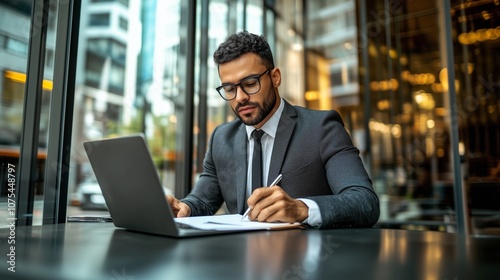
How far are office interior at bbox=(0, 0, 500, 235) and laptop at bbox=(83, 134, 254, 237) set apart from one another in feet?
2.58

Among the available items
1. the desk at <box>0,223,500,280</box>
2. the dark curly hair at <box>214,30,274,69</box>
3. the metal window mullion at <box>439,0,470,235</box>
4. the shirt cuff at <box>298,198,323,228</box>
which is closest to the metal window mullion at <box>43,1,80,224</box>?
the dark curly hair at <box>214,30,274,69</box>

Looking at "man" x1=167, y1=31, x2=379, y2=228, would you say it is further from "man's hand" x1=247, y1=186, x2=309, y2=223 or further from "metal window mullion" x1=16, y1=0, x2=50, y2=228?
"metal window mullion" x1=16, y1=0, x2=50, y2=228

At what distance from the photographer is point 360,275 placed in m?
0.43

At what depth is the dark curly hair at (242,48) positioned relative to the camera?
4.81ft

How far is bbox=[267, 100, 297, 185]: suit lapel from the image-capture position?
142 centimetres

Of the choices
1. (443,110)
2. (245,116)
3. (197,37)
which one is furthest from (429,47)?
(245,116)

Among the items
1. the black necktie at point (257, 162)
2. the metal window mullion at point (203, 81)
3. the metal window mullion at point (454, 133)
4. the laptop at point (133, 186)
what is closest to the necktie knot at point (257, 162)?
the black necktie at point (257, 162)

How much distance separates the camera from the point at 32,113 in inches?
63.6

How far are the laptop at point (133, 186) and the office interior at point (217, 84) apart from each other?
0.79 metres

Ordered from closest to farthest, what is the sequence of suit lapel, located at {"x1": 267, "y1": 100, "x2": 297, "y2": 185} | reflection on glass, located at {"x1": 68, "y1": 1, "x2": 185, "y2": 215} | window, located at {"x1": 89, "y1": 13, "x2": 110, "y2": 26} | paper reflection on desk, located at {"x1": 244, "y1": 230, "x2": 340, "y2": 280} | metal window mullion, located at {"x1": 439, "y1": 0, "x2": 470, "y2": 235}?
paper reflection on desk, located at {"x1": 244, "y1": 230, "x2": 340, "y2": 280} → suit lapel, located at {"x1": 267, "y1": 100, "x2": 297, "y2": 185} → metal window mullion, located at {"x1": 439, "y1": 0, "x2": 470, "y2": 235} → reflection on glass, located at {"x1": 68, "y1": 1, "x2": 185, "y2": 215} → window, located at {"x1": 89, "y1": 13, "x2": 110, "y2": 26}

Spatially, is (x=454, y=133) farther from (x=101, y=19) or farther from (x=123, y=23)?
(x=101, y=19)

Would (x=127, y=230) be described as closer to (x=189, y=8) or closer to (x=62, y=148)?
(x=62, y=148)

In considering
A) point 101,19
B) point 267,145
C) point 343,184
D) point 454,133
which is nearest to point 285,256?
point 343,184

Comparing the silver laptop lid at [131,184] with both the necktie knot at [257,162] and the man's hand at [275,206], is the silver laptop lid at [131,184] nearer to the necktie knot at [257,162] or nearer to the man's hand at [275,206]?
the man's hand at [275,206]
